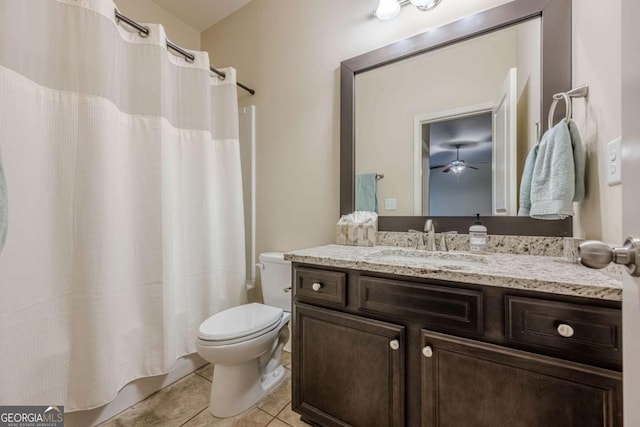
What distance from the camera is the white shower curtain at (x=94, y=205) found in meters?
1.00

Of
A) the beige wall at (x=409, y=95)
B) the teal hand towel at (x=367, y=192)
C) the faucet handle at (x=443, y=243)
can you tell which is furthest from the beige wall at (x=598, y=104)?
the teal hand towel at (x=367, y=192)

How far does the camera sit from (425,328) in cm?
88

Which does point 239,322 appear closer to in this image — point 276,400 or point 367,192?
point 276,400

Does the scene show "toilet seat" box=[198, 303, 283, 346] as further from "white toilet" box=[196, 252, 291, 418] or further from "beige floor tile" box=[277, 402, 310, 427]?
"beige floor tile" box=[277, 402, 310, 427]

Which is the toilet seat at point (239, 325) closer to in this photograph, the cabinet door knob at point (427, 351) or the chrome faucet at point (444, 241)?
the cabinet door knob at point (427, 351)

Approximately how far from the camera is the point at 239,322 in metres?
1.36

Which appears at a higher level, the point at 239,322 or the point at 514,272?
the point at 514,272

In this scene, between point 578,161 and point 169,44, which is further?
point 169,44

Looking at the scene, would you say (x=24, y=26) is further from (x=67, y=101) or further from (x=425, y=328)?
(x=425, y=328)

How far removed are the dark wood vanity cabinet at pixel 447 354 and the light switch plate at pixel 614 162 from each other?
0.37 metres

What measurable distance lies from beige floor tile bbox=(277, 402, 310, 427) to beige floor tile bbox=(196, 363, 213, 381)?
22.9 inches

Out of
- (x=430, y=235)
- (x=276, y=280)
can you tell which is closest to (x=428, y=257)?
(x=430, y=235)

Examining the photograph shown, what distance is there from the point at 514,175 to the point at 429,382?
3.13 feet

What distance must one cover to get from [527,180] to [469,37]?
2.45ft
